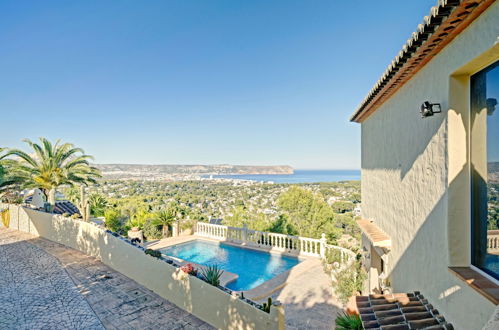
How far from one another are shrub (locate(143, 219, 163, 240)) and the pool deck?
798 cm

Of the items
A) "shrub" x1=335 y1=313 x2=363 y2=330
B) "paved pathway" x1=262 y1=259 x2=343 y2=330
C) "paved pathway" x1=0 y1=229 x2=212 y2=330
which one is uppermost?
"shrub" x1=335 y1=313 x2=363 y2=330

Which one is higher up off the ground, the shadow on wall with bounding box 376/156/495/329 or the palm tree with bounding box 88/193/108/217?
the shadow on wall with bounding box 376/156/495/329

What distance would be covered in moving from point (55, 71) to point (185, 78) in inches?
371

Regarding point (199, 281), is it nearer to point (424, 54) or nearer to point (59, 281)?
point (59, 281)

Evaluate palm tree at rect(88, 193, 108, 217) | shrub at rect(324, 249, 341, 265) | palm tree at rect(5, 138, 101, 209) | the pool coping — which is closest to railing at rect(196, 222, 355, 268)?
shrub at rect(324, 249, 341, 265)

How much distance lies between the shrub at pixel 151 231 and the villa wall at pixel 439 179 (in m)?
12.4

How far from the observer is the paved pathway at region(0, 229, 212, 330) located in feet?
20.2

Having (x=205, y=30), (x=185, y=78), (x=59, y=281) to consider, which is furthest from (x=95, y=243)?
(x=185, y=78)

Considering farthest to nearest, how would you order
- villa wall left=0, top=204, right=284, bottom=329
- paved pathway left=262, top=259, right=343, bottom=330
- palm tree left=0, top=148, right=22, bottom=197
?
palm tree left=0, top=148, right=22, bottom=197 → paved pathway left=262, top=259, right=343, bottom=330 → villa wall left=0, top=204, right=284, bottom=329

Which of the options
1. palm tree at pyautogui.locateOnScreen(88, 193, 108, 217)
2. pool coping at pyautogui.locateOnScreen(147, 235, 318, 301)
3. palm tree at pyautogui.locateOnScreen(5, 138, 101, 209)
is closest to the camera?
pool coping at pyautogui.locateOnScreen(147, 235, 318, 301)

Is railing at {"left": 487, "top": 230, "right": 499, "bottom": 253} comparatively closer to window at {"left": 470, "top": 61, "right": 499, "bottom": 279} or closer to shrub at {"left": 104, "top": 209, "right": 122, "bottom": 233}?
window at {"left": 470, "top": 61, "right": 499, "bottom": 279}

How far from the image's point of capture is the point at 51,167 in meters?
14.6

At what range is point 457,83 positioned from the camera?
9.35ft

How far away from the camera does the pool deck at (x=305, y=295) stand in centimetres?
641
